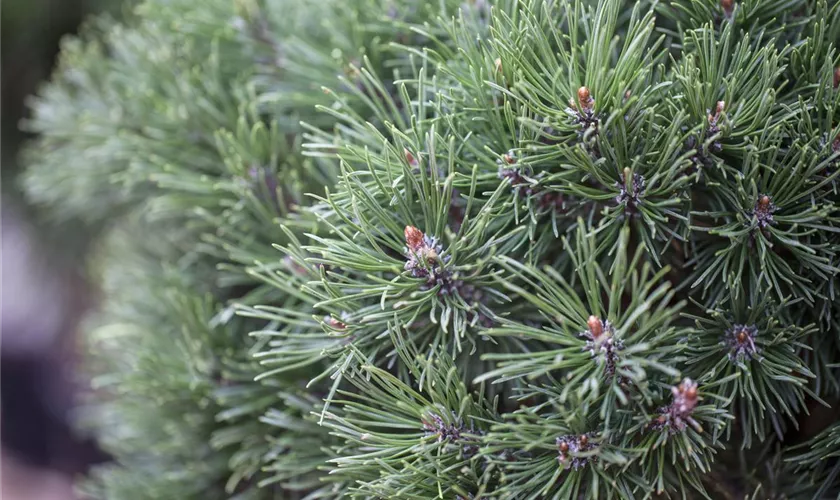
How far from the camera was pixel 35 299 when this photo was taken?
1.39m

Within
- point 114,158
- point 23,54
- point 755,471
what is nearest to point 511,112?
point 755,471

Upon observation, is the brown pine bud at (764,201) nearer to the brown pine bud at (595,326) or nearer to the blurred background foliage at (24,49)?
the brown pine bud at (595,326)

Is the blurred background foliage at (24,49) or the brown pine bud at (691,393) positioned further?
the blurred background foliage at (24,49)

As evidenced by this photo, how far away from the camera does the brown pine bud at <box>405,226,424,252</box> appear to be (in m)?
0.38

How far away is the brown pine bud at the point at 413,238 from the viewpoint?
384 mm

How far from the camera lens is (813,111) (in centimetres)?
41

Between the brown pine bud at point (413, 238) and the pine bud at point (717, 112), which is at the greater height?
the pine bud at point (717, 112)

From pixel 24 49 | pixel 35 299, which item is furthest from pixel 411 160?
pixel 35 299

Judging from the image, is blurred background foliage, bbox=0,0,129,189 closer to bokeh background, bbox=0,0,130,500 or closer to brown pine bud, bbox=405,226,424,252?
bokeh background, bbox=0,0,130,500

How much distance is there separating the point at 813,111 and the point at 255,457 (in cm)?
44

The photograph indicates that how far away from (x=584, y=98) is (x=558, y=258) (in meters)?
0.11

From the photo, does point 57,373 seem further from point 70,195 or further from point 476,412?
point 476,412

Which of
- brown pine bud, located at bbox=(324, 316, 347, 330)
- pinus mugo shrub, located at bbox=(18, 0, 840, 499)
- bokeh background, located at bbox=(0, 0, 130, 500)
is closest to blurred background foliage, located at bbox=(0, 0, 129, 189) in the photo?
bokeh background, located at bbox=(0, 0, 130, 500)

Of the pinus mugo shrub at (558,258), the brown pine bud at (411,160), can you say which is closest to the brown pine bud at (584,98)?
the pinus mugo shrub at (558,258)
